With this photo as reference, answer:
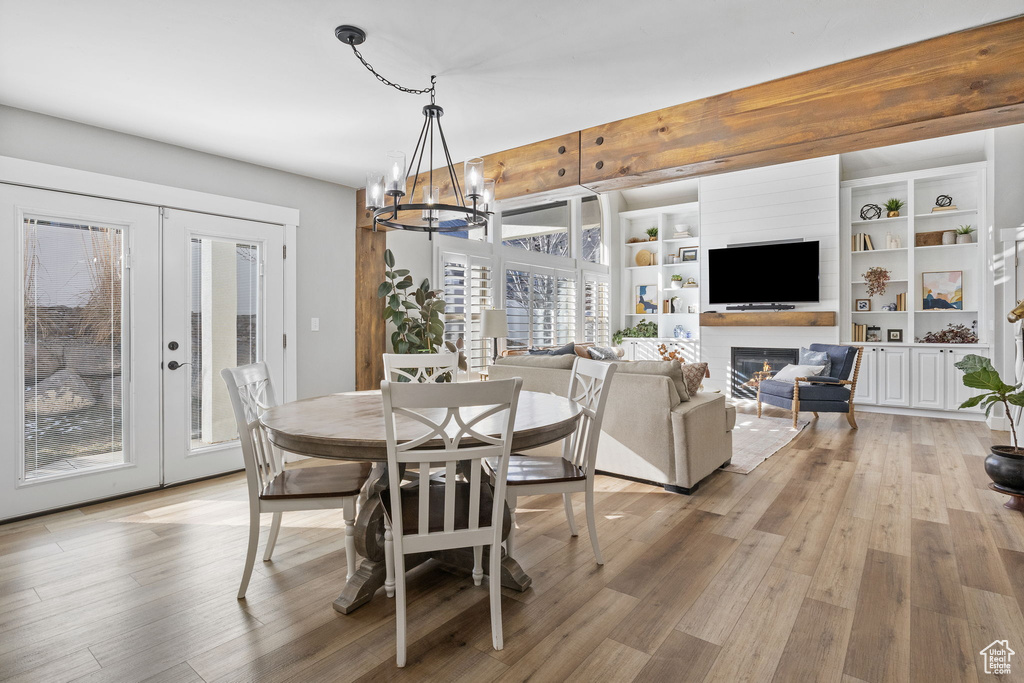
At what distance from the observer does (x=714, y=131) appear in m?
2.98

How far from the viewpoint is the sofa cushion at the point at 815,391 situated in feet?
17.3

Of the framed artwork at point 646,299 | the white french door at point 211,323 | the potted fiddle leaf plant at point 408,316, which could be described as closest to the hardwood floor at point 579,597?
the white french door at point 211,323

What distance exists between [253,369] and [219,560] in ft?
2.97

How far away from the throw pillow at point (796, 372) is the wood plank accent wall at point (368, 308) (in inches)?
163

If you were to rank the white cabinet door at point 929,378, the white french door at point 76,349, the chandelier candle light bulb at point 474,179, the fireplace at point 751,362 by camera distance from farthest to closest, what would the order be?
the fireplace at point 751,362 < the white cabinet door at point 929,378 < the white french door at point 76,349 < the chandelier candle light bulb at point 474,179

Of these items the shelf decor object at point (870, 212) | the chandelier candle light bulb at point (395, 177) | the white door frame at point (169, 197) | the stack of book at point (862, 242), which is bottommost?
the chandelier candle light bulb at point (395, 177)

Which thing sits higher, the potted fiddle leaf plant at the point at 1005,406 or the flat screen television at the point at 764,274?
the flat screen television at the point at 764,274

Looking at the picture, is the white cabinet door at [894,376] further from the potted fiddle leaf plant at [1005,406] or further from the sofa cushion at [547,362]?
the sofa cushion at [547,362]

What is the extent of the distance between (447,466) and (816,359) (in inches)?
206

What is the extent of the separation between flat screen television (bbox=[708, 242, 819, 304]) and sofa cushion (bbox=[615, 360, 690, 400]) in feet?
12.3

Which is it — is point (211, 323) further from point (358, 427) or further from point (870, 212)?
point (870, 212)

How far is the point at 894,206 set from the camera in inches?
242

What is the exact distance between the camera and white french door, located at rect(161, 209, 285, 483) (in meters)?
3.68

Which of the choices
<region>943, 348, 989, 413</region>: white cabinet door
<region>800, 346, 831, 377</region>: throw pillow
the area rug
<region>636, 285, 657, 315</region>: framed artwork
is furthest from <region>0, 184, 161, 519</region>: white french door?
<region>943, 348, 989, 413</region>: white cabinet door
